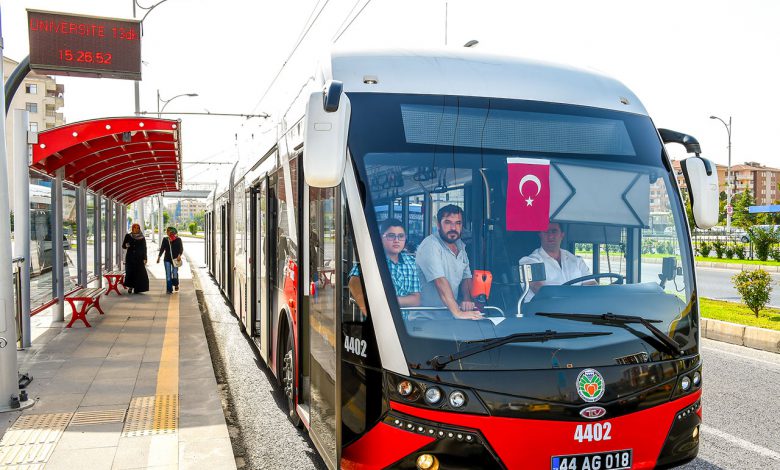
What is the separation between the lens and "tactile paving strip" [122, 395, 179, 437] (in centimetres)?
557

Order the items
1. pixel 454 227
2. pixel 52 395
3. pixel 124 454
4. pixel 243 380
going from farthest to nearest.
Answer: pixel 243 380
pixel 52 395
pixel 124 454
pixel 454 227

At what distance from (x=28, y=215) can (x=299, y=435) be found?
5.20 meters

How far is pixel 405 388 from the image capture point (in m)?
3.44

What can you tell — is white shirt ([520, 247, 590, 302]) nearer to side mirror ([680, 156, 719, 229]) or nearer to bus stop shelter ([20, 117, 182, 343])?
side mirror ([680, 156, 719, 229])

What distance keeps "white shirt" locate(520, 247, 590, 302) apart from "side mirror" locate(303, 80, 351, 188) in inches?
45.0

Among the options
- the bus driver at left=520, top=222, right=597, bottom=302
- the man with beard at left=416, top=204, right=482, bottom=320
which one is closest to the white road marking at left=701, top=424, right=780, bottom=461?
the bus driver at left=520, top=222, right=597, bottom=302

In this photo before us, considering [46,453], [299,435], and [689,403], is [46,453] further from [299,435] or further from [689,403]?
[689,403]

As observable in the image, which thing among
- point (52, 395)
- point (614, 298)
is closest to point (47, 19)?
point (52, 395)

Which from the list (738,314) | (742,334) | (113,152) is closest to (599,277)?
(742,334)

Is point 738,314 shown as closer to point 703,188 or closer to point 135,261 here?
A: point 703,188

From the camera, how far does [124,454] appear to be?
5004 millimetres

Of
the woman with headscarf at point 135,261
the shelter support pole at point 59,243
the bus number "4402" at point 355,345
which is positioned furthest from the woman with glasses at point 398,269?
the woman with headscarf at point 135,261

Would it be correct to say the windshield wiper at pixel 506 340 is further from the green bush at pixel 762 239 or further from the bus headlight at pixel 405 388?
the green bush at pixel 762 239

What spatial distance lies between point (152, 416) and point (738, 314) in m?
10.5
